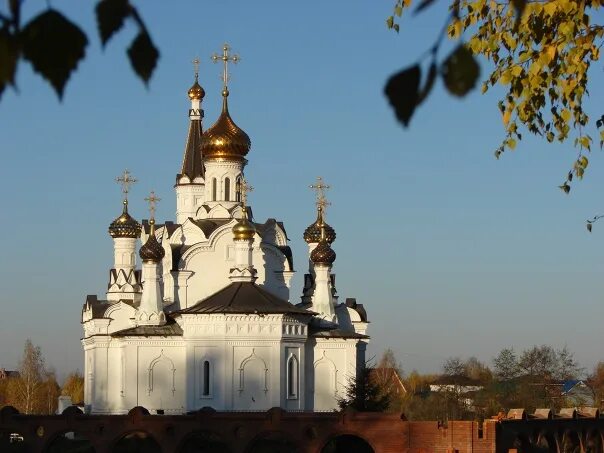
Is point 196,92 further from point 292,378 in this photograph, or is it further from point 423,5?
point 423,5

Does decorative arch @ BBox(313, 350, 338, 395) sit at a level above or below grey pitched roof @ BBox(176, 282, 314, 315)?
below

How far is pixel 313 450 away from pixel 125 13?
103 feet

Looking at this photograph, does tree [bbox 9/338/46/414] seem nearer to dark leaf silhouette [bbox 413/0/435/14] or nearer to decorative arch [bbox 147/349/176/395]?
decorative arch [bbox 147/349/176/395]

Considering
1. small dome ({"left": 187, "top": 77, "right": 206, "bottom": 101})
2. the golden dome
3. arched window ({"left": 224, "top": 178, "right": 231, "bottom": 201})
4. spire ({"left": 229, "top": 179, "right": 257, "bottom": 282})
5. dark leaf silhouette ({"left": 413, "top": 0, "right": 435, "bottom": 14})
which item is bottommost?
dark leaf silhouette ({"left": 413, "top": 0, "right": 435, "bottom": 14})

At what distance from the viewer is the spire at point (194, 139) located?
156ft

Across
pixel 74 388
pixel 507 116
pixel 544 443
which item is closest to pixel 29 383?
pixel 74 388

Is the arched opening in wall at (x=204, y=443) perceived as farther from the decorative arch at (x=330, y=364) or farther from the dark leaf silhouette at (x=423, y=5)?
the dark leaf silhouette at (x=423, y=5)

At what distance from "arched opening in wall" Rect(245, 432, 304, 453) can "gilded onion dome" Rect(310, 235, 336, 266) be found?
27.1 feet

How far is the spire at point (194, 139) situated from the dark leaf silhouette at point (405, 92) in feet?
146

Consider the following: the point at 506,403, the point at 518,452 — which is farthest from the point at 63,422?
the point at 506,403

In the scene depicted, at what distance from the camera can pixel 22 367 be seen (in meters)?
69.4

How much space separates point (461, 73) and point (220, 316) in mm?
34635

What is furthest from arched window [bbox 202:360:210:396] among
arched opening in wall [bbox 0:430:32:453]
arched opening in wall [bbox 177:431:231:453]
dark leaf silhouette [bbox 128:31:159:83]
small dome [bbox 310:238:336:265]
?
dark leaf silhouette [bbox 128:31:159:83]

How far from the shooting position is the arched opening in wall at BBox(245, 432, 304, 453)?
33938mm
